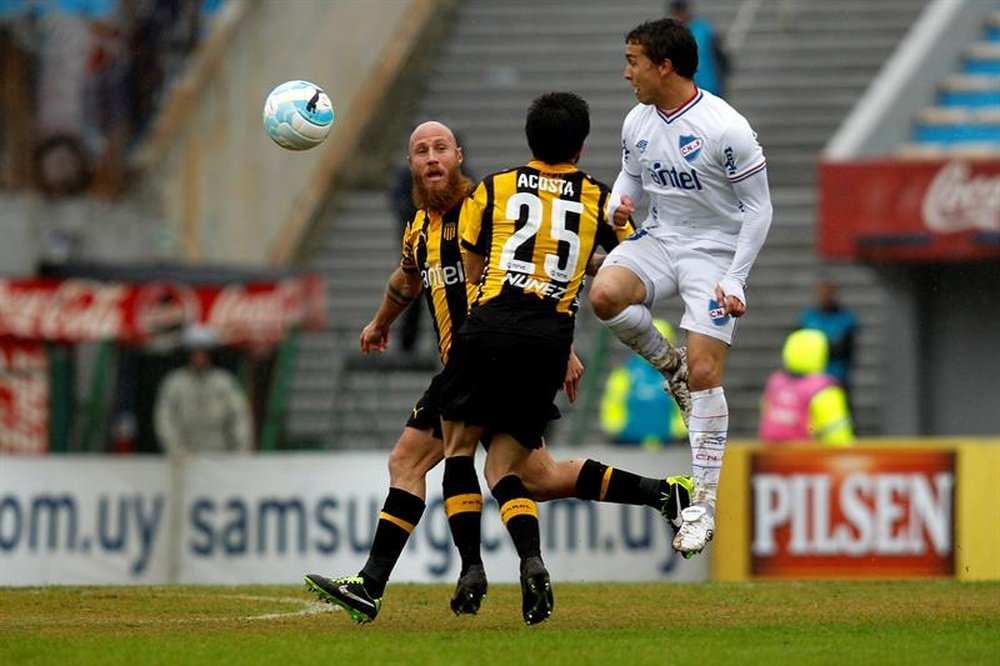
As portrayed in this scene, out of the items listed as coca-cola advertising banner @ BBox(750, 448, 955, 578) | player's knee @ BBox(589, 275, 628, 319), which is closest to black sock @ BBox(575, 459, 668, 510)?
player's knee @ BBox(589, 275, 628, 319)

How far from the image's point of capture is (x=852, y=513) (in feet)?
53.9

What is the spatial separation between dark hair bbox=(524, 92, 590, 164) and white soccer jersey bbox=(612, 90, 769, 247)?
31.4 inches

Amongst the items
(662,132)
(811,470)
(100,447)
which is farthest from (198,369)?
(662,132)

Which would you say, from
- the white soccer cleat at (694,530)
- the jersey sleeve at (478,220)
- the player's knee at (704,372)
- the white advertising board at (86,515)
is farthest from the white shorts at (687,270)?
the white advertising board at (86,515)

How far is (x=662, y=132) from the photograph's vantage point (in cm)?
1068

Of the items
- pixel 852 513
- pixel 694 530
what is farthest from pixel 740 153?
pixel 852 513

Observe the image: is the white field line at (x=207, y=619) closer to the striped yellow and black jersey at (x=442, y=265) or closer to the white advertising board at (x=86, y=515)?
the striped yellow and black jersey at (x=442, y=265)

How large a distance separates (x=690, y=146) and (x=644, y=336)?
3.19 feet

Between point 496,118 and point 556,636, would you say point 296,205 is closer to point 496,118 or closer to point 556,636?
point 496,118

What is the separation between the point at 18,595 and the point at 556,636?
3487 mm

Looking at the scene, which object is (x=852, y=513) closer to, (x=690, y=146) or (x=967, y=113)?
(x=967, y=113)

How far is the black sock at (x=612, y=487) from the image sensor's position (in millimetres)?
10398

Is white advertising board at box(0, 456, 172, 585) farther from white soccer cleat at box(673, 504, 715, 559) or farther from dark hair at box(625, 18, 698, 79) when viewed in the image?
dark hair at box(625, 18, 698, 79)

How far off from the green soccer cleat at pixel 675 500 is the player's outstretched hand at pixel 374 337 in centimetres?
145
